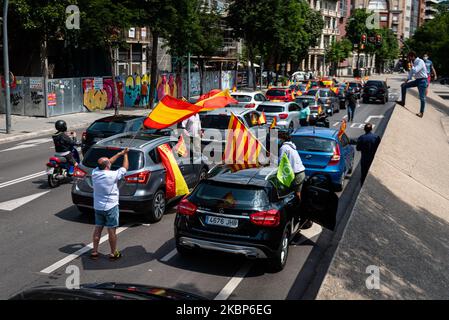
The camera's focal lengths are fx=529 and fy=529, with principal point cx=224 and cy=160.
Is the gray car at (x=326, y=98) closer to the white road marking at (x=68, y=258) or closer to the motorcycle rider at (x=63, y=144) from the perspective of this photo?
the motorcycle rider at (x=63, y=144)

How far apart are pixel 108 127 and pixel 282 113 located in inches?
364

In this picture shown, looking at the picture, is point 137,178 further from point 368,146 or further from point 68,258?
point 368,146

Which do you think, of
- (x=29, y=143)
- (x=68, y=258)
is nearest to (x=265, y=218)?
(x=68, y=258)

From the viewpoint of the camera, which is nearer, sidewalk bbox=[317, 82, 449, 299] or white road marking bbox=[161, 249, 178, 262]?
sidewalk bbox=[317, 82, 449, 299]

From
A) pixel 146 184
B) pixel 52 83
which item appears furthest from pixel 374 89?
pixel 146 184

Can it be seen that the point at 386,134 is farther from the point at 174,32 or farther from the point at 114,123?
the point at 174,32

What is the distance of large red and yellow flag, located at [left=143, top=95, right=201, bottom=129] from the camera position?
11.1 metres

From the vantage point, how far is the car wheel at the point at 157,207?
35.2ft

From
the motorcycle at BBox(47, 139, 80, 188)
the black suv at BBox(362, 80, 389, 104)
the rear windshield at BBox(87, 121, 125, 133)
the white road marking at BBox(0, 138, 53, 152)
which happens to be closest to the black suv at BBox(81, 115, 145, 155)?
the rear windshield at BBox(87, 121, 125, 133)

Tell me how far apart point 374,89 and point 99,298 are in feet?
134

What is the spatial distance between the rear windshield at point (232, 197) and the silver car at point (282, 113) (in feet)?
48.1

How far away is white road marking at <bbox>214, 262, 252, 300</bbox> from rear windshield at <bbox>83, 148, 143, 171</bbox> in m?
3.22

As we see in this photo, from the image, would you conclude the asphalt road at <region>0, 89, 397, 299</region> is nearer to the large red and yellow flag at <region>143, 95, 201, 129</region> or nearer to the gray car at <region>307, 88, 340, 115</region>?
the large red and yellow flag at <region>143, 95, 201, 129</region>

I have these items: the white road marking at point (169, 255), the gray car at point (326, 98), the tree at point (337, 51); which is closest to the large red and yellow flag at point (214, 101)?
the white road marking at point (169, 255)
